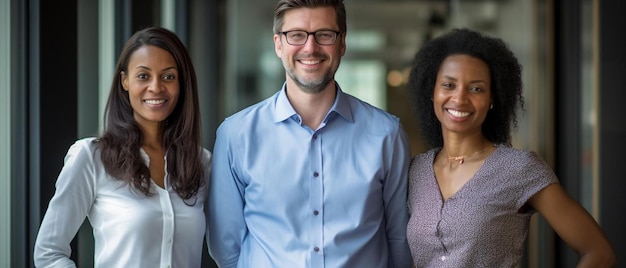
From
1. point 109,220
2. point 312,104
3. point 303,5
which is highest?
point 303,5

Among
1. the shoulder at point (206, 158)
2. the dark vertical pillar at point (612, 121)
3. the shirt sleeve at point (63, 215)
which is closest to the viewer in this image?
the shirt sleeve at point (63, 215)

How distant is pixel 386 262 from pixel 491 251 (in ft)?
1.51

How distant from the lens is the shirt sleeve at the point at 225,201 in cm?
266

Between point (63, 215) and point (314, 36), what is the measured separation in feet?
3.30

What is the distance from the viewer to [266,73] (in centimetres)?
648

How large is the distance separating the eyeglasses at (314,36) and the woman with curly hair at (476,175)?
32 centimetres

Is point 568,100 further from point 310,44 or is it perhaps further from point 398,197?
point 310,44

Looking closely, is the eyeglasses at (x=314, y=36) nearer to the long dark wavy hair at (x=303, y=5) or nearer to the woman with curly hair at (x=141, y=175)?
the long dark wavy hair at (x=303, y=5)

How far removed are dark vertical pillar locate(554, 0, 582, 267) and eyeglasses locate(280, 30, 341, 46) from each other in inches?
130

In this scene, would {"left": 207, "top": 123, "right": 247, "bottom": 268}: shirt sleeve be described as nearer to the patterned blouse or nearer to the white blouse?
the white blouse

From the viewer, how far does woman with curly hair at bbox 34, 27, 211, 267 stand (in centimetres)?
227

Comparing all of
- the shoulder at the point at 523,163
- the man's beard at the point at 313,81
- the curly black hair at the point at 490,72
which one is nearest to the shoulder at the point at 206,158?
the man's beard at the point at 313,81

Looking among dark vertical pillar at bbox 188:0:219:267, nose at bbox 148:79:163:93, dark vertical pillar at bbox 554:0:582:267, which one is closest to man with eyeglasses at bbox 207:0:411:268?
nose at bbox 148:79:163:93

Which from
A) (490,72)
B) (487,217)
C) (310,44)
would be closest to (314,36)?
(310,44)
